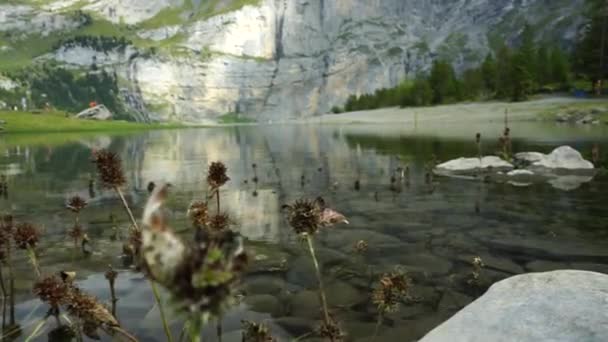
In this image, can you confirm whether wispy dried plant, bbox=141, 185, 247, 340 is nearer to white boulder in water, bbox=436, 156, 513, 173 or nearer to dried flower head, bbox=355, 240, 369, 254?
dried flower head, bbox=355, 240, 369, 254

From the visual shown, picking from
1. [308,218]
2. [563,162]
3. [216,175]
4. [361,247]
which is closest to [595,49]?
[563,162]

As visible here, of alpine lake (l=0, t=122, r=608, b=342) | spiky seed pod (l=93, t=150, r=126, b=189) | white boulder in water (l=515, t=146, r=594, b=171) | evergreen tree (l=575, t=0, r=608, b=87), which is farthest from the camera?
evergreen tree (l=575, t=0, r=608, b=87)

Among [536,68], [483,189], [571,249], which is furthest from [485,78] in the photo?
[571,249]

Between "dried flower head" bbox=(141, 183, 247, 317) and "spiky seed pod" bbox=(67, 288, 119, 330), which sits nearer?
"dried flower head" bbox=(141, 183, 247, 317)

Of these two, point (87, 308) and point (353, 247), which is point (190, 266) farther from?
point (353, 247)

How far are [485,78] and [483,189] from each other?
140m

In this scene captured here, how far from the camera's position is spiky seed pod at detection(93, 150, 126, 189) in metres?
5.20

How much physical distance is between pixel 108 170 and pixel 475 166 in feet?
90.5

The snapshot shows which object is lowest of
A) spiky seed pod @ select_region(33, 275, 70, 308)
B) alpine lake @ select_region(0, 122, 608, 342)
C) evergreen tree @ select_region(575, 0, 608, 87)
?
alpine lake @ select_region(0, 122, 608, 342)

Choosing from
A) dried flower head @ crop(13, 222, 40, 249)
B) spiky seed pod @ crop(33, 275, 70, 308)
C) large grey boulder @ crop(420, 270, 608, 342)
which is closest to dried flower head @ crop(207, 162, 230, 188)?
spiky seed pod @ crop(33, 275, 70, 308)

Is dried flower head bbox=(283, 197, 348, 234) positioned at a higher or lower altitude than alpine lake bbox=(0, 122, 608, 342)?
higher

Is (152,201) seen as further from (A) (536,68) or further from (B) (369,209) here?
(A) (536,68)

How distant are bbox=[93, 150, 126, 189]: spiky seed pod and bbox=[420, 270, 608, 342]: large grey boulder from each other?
14.6ft

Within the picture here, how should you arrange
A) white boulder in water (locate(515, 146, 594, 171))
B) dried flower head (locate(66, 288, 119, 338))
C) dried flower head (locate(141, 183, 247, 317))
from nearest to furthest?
dried flower head (locate(141, 183, 247, 317))
dried flower head (locate(66, 288, 119, 338))
white boulder in water (locate(515, 146, 594, 171))
